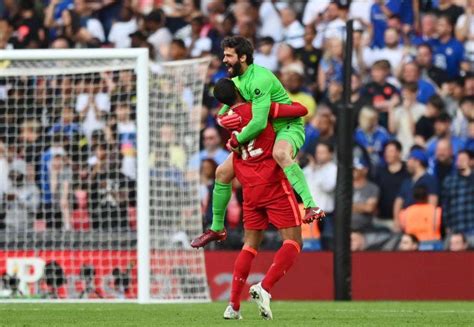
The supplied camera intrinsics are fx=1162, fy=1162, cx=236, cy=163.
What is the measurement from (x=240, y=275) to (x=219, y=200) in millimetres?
802

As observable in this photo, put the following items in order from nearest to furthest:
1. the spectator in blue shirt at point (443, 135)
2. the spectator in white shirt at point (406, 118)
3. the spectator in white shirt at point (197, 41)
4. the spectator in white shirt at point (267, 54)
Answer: the spectator in blue shirt at point (443, 135)
the spectator in white shirt at point (406, 118)
the spectator in white shirt at point (267, 54)
the spectator in white shirt at point (197, 41)

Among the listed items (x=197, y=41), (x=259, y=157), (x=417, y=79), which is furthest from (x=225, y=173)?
(x=197, y=41)

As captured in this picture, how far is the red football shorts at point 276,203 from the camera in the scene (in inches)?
368

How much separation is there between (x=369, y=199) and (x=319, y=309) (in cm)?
412

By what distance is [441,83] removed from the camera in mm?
16141

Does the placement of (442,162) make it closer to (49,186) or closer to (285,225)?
(49,186)

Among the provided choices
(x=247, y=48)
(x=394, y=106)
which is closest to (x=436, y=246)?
(x=394, y=106)

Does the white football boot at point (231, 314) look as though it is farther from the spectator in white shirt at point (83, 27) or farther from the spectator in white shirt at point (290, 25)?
the spectator in white shirt at point (83, 27)

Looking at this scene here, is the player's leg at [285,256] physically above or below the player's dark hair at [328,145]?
below

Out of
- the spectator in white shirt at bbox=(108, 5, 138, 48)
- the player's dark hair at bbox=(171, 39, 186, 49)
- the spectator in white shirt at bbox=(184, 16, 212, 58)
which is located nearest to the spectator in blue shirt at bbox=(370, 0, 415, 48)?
the spectator in white shirt at bbox=(184, 16, 212, 58)

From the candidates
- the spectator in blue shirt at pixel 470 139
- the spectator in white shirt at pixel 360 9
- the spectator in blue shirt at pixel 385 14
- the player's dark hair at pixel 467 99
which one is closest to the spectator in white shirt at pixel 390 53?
the spectator in blue shirt at pixel 385 14

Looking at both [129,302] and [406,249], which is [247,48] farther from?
[406,249]

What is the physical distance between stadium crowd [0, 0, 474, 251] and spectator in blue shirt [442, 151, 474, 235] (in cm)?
1

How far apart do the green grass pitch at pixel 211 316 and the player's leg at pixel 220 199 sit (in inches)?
25.7
